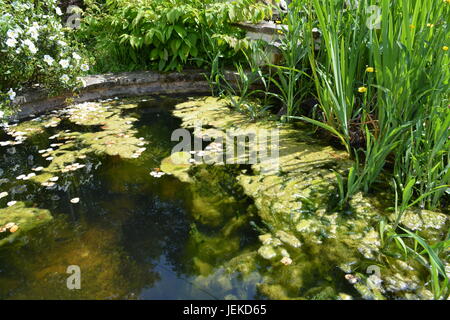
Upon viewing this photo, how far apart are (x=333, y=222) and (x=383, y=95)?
72 centimetres

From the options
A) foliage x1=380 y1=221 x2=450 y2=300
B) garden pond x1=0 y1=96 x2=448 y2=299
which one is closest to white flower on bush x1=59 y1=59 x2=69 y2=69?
garden pond x1=0 y1=96 x2=448 y2=299

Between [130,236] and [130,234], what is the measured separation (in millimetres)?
15

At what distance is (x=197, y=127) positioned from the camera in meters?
3.04

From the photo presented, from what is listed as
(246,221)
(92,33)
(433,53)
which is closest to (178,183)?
(246,221)

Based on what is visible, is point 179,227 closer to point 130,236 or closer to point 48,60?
point 130,236

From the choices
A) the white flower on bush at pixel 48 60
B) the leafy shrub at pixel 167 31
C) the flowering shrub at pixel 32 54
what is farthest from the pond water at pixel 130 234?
the leafy shrub at pixel 167 31

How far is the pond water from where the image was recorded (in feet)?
4.97

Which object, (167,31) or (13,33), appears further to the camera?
(167,31)


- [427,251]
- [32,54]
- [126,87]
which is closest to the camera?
[427,251]

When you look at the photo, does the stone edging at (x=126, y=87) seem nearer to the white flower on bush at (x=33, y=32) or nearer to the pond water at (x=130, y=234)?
the white flower on bush at (x=33, y=32)

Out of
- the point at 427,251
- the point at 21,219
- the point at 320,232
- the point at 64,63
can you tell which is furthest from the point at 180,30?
the point at 427,251

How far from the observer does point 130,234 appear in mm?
1805
